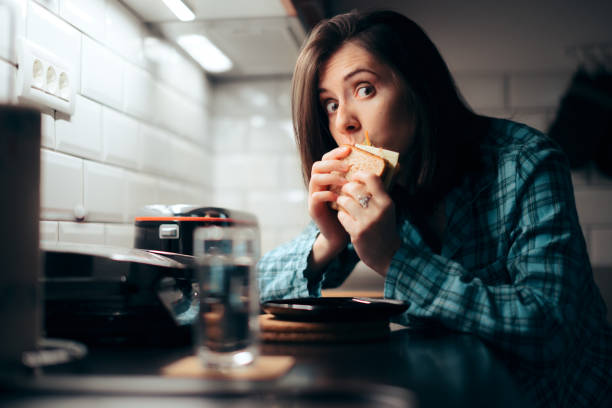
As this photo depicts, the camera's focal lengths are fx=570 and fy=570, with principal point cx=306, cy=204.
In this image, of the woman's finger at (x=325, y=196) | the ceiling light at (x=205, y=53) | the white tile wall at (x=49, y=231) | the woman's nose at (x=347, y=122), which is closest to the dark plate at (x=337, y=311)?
the woman's finger at (x=325, y=196)

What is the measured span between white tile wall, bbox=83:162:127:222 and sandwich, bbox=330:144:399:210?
0.62 meters

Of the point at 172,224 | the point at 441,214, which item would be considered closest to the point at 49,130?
the point at 172,224

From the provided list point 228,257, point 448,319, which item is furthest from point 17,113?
point 448,319

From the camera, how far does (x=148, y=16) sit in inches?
67.4

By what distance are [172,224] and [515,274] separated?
74 centimetres

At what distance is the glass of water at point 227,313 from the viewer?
62cm

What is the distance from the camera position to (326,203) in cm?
115

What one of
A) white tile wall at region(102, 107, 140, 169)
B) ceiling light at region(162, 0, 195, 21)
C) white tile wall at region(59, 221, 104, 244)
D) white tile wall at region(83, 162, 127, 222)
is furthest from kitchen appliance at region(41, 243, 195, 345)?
ceiling light at region(162, 0, 195, 21)

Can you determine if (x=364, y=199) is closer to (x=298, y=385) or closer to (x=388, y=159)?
(x=388, y=159)

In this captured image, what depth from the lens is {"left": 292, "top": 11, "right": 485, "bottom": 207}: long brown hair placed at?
1236 mm

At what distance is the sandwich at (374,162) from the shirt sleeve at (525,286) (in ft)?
0.62

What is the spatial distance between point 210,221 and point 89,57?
0.49 m

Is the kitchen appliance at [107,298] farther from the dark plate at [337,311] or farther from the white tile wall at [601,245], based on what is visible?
the white tile wall at [601,245]

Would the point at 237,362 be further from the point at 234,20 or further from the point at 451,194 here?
the point at 234,20
